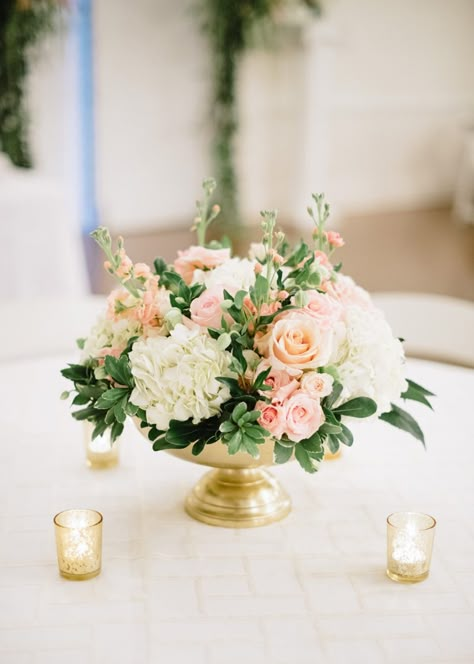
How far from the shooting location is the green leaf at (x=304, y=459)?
112cm

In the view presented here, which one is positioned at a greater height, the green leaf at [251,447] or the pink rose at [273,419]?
the pink rose at [273,419]

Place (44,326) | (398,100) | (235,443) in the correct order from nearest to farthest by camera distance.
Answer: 1. (235,443)
2. (44,326)
3. (398,100)

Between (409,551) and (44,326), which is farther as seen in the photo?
(44,326)

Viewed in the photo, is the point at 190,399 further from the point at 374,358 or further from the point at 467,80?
the point at 467,80

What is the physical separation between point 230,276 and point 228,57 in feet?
17.4

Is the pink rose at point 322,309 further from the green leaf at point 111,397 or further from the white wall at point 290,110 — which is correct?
the white wall at point 290,110

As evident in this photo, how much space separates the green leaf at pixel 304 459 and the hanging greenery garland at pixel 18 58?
17.1ft

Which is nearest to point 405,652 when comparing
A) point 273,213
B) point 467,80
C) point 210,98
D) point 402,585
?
point 402,585

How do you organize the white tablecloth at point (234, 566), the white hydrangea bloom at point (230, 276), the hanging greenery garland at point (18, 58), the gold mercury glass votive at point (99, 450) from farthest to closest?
the hanging greenery garland at point (18, 58)
the gold mercury glass votive at point (99, 450)
the white hydrangea bloom at point (230, 276)
the white tablecloth at point (234, 566)

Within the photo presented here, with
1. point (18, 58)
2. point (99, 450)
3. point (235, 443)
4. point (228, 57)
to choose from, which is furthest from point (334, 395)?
point (228, 57)

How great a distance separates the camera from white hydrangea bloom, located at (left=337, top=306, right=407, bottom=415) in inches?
45.6

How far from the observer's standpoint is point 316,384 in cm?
112

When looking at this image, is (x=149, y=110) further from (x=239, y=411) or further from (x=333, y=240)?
(x=239, y=411)

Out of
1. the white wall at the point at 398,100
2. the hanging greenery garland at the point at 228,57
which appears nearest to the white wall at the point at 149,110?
the hanging greenery garland at the point at 228,57
